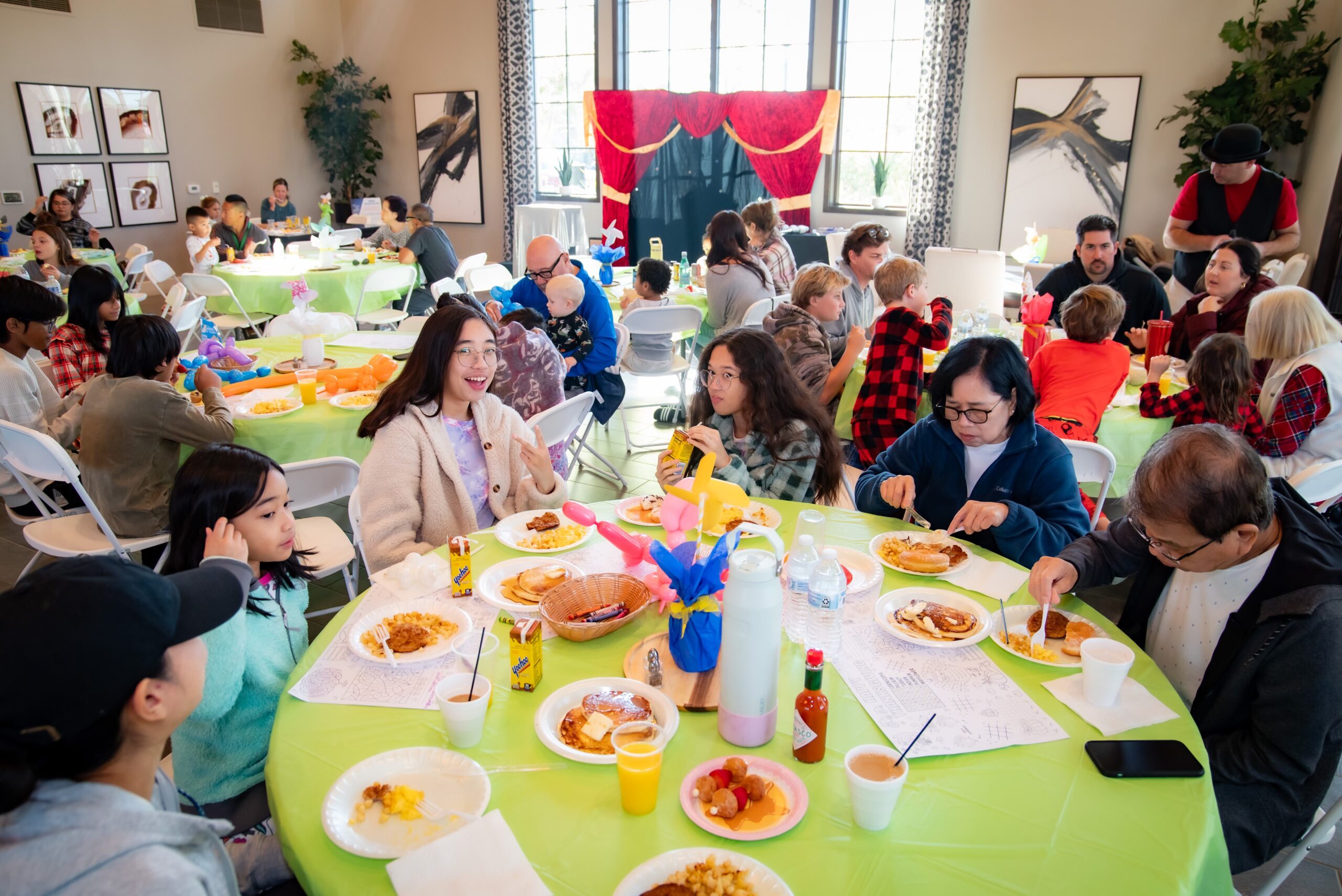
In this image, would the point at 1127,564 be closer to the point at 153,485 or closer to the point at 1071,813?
the point at 1071,813

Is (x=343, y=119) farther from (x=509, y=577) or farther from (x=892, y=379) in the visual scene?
(x=509, y=577)

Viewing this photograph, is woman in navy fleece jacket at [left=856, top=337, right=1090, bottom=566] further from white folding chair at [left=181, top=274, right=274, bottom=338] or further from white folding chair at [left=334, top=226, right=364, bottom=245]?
white folding chair at [left=334, top=226, right=364, bottom=245]

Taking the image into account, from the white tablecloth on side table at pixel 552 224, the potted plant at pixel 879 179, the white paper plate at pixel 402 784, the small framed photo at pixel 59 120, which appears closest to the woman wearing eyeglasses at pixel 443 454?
the white paper plate at pixel 402 784

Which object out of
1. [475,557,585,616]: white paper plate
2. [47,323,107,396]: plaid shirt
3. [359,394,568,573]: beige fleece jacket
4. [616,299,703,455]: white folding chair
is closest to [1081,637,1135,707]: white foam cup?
[475,557,585,616]: white paper plate

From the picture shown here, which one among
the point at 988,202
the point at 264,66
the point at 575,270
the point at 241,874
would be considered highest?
the point at 264,66

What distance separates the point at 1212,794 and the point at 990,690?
1.24 feet

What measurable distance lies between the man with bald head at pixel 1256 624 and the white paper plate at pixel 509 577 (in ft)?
4.23

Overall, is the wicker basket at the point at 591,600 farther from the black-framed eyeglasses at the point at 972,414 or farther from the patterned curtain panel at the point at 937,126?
the patterned curtain panel at the point at 937,126

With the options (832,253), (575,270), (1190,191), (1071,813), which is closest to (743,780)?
(1071,813)

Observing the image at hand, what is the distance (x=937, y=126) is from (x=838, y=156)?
48.3 inches

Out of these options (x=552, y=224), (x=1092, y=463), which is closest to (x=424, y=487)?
(x=1092, y=463)

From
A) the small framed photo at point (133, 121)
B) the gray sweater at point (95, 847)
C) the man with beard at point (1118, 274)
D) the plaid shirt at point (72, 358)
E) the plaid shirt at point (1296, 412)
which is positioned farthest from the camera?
the small framed photo at point (133, 121)

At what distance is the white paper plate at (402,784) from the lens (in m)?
1.21

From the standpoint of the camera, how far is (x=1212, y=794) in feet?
4.28
